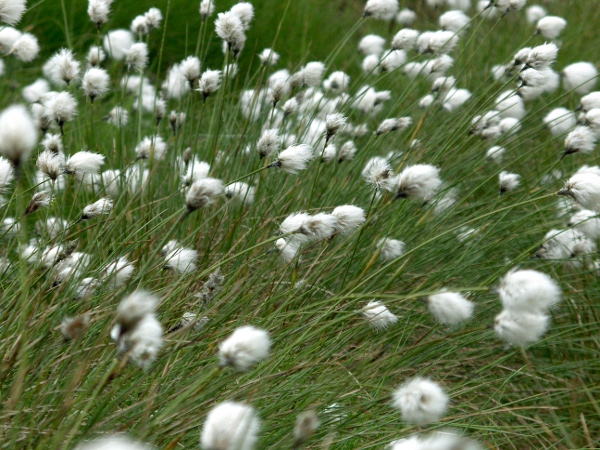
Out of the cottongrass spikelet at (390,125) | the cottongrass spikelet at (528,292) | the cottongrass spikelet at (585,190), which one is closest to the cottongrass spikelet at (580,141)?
the cottongrass spikelet at (585,190)

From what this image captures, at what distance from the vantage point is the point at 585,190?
189 cm

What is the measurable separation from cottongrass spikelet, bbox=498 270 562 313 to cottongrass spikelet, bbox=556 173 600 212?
0.59 meters

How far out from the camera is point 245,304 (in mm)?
2215

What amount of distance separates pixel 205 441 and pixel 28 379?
76 cm

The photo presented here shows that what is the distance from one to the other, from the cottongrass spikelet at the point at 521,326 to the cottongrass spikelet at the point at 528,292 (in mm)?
49

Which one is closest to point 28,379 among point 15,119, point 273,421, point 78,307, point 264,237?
point 78,307

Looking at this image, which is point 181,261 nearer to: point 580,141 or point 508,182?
point 508,182

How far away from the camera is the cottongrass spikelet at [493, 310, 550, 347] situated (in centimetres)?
146

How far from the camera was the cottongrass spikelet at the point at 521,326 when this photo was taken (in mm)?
1459

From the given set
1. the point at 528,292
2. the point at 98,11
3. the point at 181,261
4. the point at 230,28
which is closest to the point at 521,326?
the point at 528,292

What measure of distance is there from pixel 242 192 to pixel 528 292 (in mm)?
1509

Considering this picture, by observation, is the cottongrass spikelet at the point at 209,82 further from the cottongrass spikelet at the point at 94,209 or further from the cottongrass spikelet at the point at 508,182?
the cottongrass spikelet at the point at 508,182

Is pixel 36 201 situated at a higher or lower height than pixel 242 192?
higher

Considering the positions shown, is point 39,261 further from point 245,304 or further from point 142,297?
point 142,297
